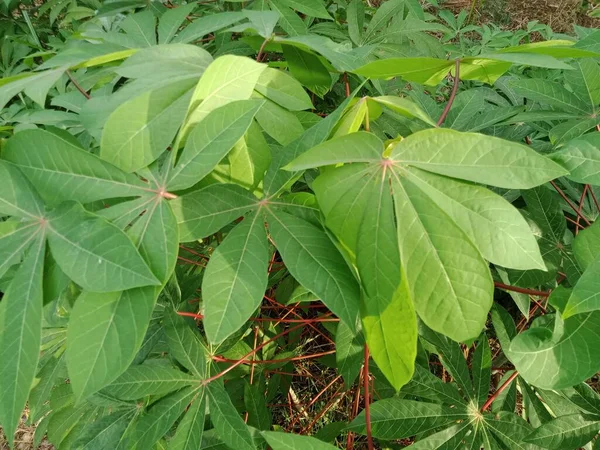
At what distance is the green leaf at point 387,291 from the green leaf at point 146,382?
17.0 inches

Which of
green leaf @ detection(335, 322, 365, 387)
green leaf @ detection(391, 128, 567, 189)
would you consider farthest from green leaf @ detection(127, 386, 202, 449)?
green leaf @ detection(391, 128, 567, 189)

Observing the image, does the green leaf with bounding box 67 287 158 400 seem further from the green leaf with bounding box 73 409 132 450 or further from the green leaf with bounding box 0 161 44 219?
the green leaf with bounding box 73 409 132 450

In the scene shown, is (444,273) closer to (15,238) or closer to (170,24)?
(15,238)

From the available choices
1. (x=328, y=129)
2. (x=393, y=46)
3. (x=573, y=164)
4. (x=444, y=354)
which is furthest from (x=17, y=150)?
(x=393, y=46)

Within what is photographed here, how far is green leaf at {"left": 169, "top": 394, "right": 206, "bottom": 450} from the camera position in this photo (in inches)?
29.9

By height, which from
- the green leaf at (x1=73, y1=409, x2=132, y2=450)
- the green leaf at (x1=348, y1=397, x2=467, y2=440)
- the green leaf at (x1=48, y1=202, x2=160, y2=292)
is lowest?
the green leaf at (x1=73, y1=409, x2=132, y2=450)

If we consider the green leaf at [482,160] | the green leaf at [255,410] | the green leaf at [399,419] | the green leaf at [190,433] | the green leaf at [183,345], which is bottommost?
the green leaf at [255,410]

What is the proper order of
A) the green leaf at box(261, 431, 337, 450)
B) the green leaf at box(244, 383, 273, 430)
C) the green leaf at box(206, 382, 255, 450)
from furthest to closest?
1. the green leaf at box(244, 383, 273, 430)
2. the green leaf at box(206, 382, 255, 450)
3. the green leaf at box(261, 431, 337, 450)

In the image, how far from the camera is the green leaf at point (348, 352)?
0.88 metres

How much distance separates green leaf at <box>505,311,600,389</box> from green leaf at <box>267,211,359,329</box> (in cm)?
22

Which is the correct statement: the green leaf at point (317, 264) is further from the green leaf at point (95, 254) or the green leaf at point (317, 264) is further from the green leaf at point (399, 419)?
the green leaf at point (399, 419)

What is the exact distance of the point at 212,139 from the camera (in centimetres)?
57

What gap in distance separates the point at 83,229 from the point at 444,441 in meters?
0.70

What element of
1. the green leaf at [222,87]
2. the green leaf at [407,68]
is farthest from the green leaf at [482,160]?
the green leaf at [222,87]
